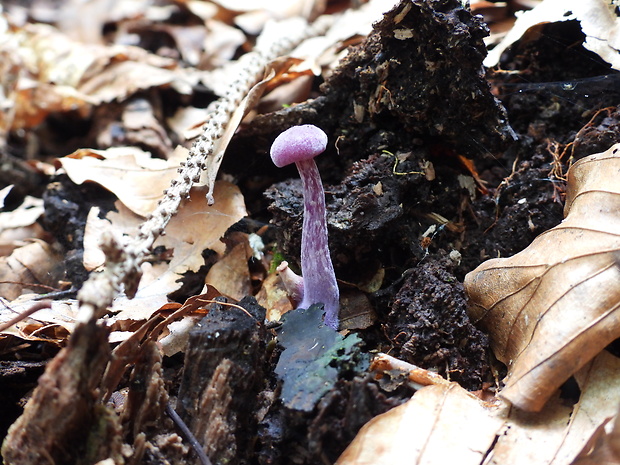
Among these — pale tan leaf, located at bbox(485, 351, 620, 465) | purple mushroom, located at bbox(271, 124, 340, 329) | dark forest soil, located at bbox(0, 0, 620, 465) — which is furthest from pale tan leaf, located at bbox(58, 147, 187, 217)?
pale tan leaf, located at bbox(485, 351, 620, 465)

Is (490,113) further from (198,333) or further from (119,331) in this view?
(119,331)

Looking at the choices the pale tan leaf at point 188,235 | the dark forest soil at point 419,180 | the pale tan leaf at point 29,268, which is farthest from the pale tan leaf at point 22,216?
the pale tan leaf at point 188,235

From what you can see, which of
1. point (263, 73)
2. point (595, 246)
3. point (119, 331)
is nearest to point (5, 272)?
point (119, 331)

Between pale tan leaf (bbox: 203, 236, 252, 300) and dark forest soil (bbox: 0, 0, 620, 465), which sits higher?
dark forest soil (bbox: 0, 0, 620, 465)

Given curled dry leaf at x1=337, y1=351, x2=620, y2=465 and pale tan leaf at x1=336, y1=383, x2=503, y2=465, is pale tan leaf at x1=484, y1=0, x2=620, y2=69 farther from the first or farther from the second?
pale tan leaf at x1=336, y1=383, x2=503, y2=465

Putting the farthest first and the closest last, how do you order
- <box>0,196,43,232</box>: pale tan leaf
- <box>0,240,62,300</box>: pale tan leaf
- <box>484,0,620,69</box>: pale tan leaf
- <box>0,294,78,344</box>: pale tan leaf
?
<box>0,196,43,232</box>: pale tan leaf < <box>0,240,62,300</box>: pale tan leaf < <box>484,0,620,69</box>: pale tan leaf < <box>0,294,78,344</box>: pale tan leaf

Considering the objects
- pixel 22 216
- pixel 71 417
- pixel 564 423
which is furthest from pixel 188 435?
pixel 22 216
